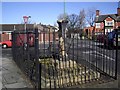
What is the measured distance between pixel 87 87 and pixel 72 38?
169 cm

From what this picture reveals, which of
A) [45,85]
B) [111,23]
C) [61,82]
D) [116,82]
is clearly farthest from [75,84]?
[111,23]

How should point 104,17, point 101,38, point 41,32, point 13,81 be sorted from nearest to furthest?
point 41,32 → point 13,81 → point 101,38 → point 104,17

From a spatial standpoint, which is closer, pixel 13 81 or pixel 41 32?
pixel 41 32

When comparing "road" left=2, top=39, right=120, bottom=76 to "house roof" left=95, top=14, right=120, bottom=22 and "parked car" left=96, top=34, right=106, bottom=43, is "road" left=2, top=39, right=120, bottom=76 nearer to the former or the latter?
"parked car" left=96, top=34, right=106, bottom=43

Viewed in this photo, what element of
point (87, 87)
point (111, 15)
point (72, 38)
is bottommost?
point (87, 87)

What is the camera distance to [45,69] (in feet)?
24.8

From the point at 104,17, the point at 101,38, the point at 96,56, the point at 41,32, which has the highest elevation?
the point at 104,17

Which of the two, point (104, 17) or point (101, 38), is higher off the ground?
point (104, 17)

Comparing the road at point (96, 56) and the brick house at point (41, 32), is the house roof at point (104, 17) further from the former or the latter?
the road at point (96, 56)

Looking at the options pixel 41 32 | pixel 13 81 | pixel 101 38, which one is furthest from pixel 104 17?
pixel 41 32

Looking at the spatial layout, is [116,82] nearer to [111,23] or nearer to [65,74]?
[65,74]

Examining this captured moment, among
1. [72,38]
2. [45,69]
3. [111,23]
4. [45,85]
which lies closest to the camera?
[45,85]

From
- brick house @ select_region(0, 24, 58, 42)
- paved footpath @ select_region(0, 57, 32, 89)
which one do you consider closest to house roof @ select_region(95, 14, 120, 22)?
brick house @ select_region(0, 24, 58, 42)

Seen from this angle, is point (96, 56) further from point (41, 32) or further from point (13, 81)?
point (13, 81)
